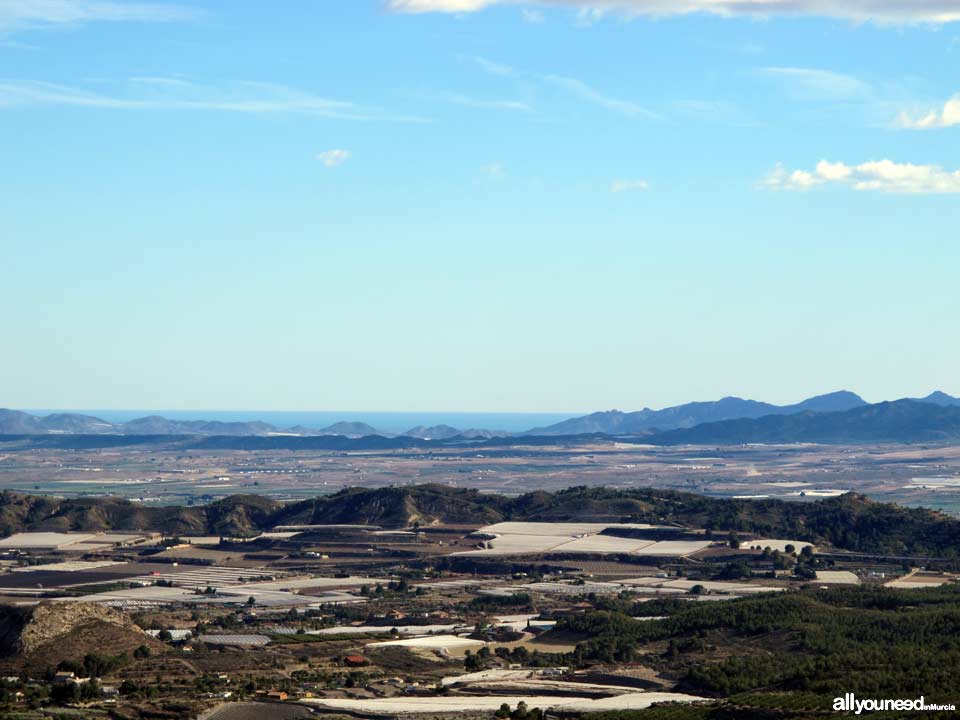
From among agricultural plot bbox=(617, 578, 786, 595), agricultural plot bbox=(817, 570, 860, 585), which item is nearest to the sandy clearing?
agricultural plot bbox=(617, 578, 786, 595)

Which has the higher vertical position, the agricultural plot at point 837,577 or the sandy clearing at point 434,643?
the agricultural plot at point 837,577

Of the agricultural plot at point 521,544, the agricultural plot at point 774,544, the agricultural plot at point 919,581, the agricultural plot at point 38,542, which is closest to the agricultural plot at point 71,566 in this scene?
the agricultural plot at point 38,542

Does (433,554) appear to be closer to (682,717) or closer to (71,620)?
(71,620)

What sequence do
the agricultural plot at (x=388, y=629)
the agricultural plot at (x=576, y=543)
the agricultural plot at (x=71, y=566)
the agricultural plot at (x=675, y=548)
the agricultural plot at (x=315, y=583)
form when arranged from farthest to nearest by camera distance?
1. the agricultural plot at (x=576, y=543)
2. the agricultural plot at (x=675, y=548)
3. the agricultural plot at (x=71, y=566)
4. the agricultural plot at (x=315, y=583)
5. the agricultural plot at (x=388, y=629)

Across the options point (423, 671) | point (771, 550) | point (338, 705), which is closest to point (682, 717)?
point (338, 705)

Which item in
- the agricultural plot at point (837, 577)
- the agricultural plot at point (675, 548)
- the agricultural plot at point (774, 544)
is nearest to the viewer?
the agricultural plot at point (837, 577)

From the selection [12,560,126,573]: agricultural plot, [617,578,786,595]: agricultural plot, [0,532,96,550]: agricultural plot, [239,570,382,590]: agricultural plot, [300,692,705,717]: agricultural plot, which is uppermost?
[0,532,96,550]: agricultural plot

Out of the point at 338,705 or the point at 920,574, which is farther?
the point at 920,574

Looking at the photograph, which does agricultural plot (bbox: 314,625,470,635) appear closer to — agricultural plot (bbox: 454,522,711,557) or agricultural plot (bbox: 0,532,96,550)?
agricultural plot (bbox: 454,522,711,557)

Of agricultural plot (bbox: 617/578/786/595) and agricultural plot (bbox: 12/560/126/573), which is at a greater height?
agricultural plot (bbox: 12/560/126/573)

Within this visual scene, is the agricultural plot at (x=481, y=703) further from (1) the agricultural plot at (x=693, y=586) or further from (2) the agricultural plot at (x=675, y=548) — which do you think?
(2) the agricultural plot at (x=675, y=548)

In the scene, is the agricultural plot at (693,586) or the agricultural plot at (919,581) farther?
the agricultural plot at (693,586)
